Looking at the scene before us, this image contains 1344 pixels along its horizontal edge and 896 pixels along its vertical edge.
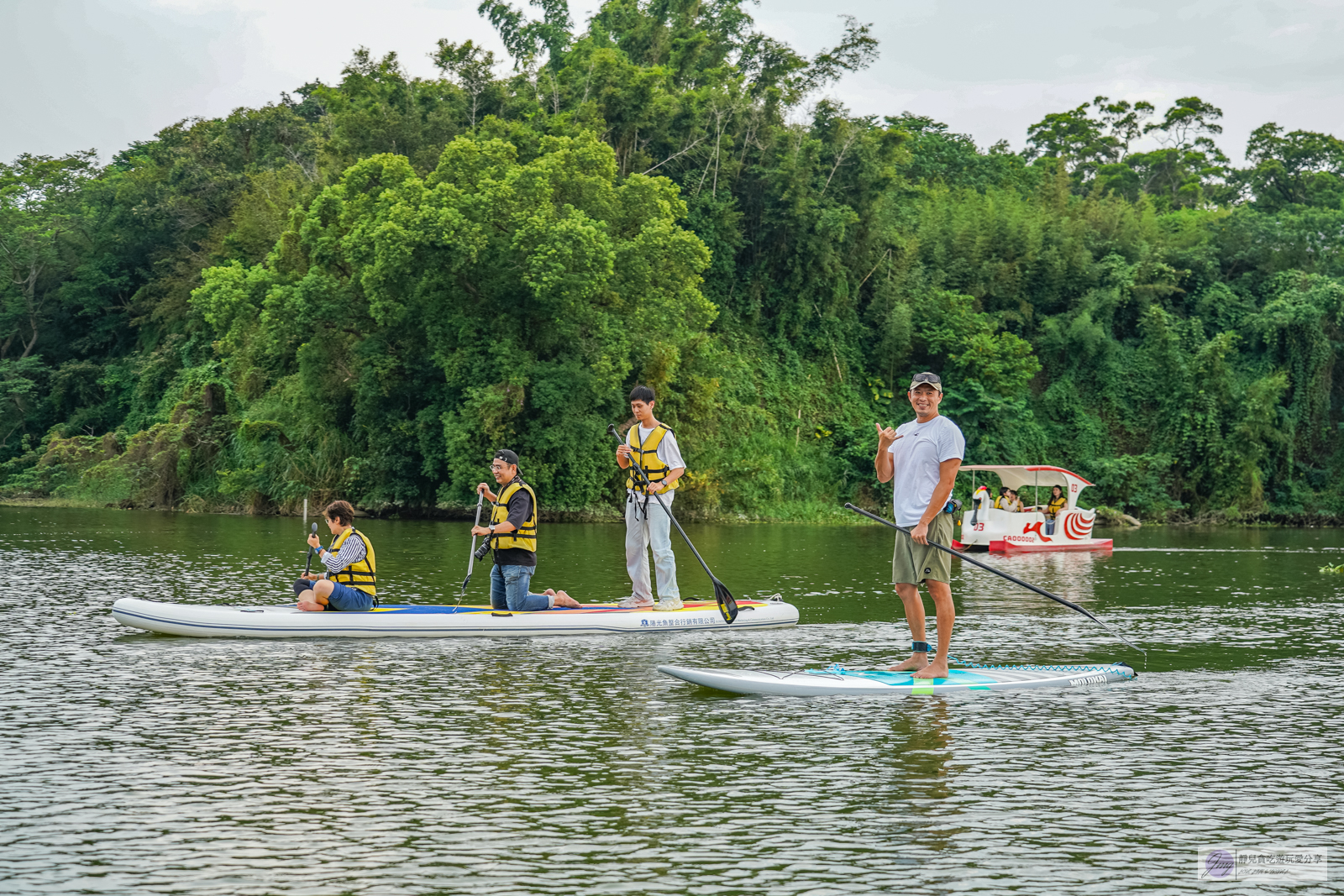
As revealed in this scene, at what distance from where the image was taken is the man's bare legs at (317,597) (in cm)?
1165

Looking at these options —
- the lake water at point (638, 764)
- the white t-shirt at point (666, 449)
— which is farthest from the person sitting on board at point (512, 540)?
the white t-shirt at point (666, 449)

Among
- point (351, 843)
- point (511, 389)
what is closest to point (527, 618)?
point (351, 843)

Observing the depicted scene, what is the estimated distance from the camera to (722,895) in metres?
5.09

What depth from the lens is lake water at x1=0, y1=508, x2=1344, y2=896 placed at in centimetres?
541

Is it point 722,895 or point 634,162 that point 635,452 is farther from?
point 634,162

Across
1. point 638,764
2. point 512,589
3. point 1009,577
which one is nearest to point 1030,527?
point 512,589

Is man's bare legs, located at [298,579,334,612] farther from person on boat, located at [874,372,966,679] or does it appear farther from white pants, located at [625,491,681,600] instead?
person on boat, located at [874,372,966,679]

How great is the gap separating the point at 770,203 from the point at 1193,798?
3569 centimetres

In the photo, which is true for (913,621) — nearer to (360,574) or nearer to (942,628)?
(942,628)

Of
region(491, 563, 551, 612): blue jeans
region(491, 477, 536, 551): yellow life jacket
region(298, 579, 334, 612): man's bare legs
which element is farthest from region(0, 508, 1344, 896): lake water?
region(491, 477, 536, 551): yellow life jacket

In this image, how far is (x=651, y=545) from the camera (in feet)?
42.1
